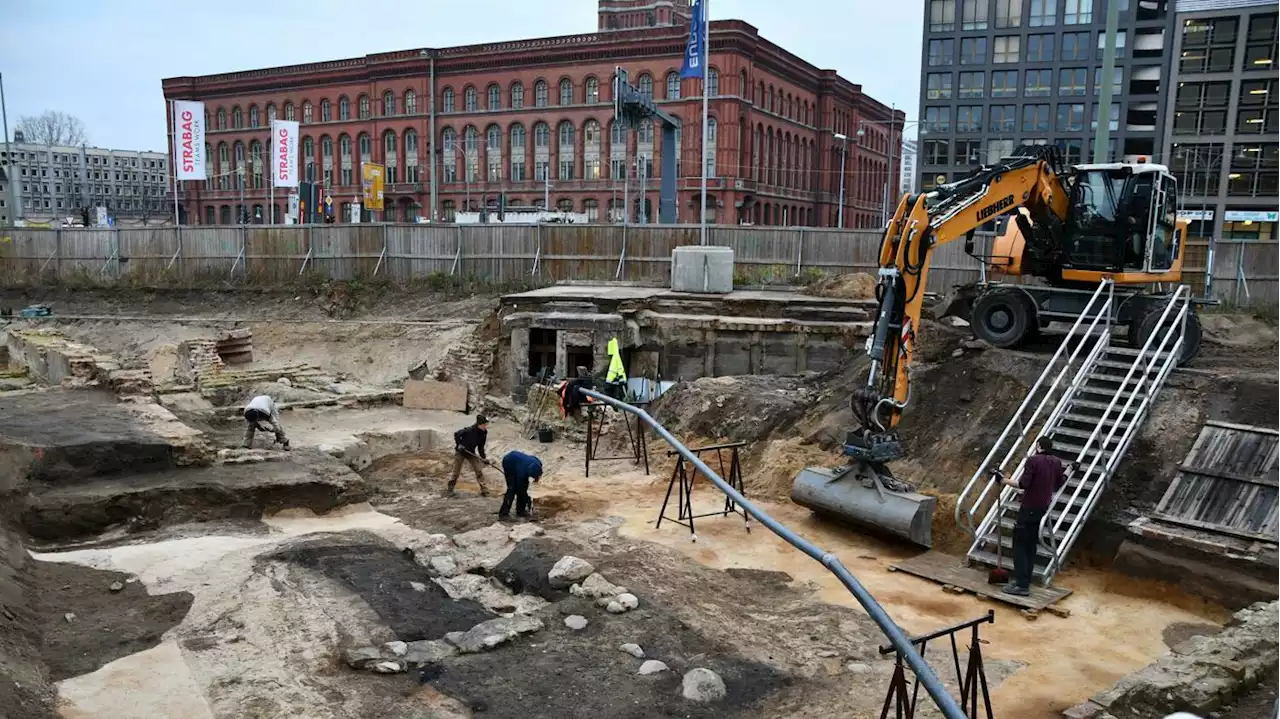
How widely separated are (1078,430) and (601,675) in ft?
25.7

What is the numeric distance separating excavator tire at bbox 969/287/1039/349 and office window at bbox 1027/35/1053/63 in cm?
4531

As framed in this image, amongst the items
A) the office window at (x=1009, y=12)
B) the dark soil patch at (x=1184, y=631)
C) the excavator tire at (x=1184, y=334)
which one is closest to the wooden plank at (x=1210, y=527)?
the dark soil patch at (x=1184, y=631)

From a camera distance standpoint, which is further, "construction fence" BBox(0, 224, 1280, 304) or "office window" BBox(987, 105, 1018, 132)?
"office window" BBox(987, 105, 1018, 132)

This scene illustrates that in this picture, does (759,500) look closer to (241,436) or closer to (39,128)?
(241,436)

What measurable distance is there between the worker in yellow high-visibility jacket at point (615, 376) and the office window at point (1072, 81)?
4437 centimetres

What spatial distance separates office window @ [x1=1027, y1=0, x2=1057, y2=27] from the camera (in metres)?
52.5

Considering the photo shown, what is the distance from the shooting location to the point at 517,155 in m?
56.2

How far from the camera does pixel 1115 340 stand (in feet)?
47.4

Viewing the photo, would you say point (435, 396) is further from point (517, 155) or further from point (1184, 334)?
point (517, 155)

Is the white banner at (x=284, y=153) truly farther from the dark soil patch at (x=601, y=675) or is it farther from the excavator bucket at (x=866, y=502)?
the dark soil patch at (x=601, y=675)

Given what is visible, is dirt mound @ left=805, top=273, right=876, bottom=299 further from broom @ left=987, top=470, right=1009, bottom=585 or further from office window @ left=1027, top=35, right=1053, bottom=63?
office window @ left=1027, top=35, right=1053, bottom=63

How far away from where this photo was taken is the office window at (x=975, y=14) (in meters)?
53.9

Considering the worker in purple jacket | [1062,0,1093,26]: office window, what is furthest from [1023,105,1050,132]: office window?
the worker in purple jacket

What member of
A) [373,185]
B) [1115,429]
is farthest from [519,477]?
[373,185]
